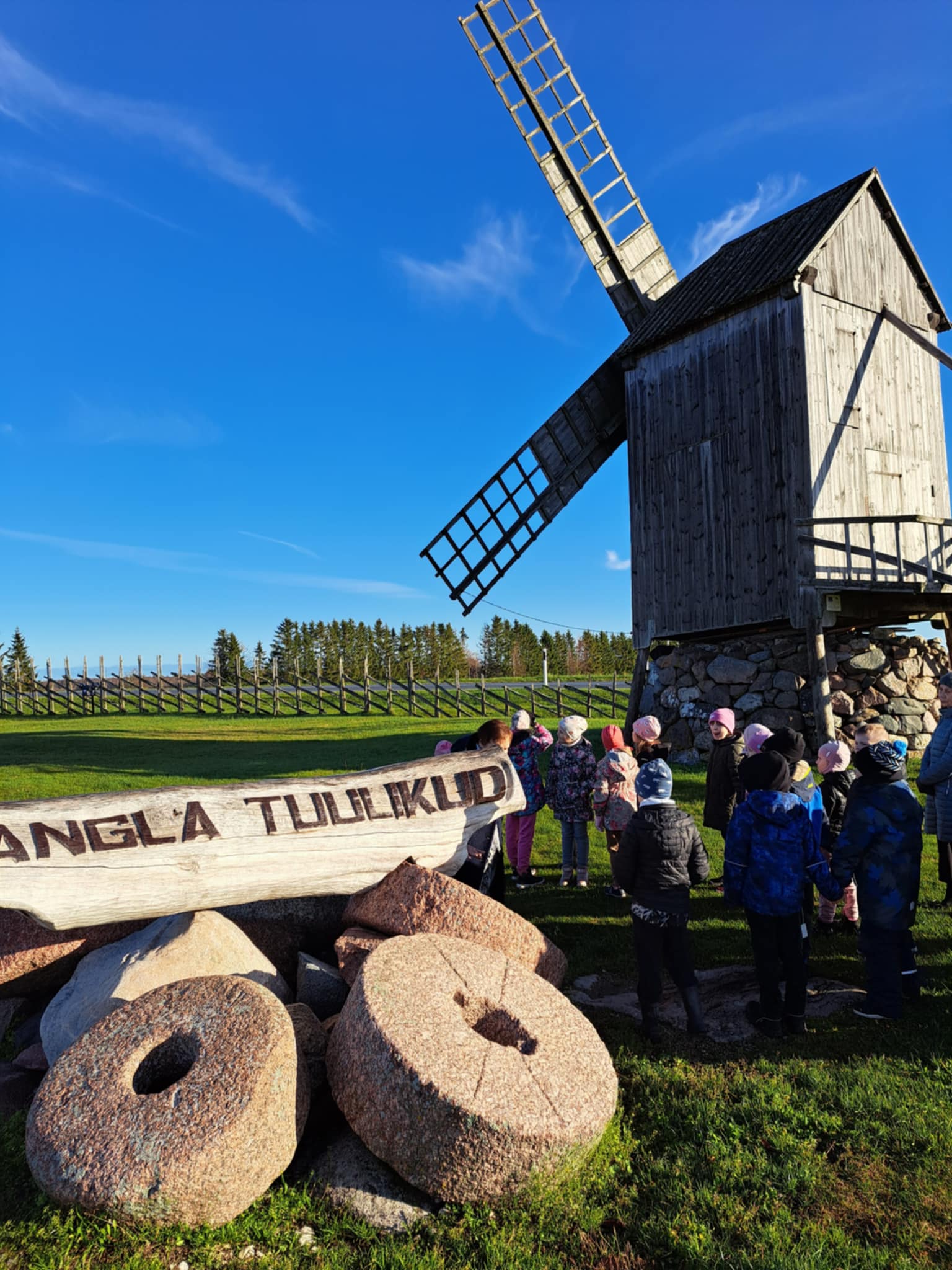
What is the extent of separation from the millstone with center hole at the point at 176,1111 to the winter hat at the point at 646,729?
3.47 metres

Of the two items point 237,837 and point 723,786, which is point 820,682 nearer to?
point 723,786

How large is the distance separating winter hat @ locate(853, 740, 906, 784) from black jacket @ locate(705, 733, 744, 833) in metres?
2.30

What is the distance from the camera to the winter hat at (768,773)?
524cm

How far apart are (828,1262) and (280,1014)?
2482 millimetres

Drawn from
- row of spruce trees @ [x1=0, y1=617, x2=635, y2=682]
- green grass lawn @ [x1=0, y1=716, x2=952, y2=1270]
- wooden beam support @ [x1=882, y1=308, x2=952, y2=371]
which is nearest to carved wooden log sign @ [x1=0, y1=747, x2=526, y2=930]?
green grass lawn @ [x1=0, y1=716, x2=952, y2=1270]

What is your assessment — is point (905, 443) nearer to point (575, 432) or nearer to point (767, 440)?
point (767, 440)

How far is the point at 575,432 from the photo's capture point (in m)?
16.9

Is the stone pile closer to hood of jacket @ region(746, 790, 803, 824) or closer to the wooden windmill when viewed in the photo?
hood of jacket @ region(746, 790, 803, 824)

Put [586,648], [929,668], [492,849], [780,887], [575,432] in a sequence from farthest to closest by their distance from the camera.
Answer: [586,648] → [575,432] → [929,668] → [492,849] → [780,887]

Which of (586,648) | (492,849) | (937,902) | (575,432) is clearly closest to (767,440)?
(575,432)

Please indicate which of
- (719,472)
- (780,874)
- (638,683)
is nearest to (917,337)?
(719,472)

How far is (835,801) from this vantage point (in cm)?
665

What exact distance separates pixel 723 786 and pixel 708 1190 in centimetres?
439

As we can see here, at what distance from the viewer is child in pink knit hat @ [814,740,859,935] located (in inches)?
255
